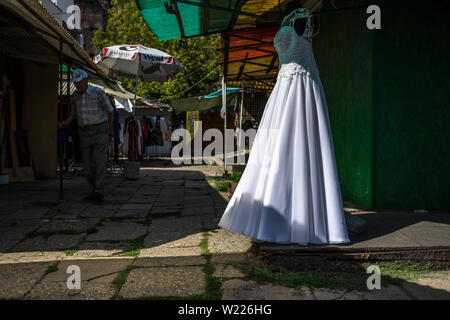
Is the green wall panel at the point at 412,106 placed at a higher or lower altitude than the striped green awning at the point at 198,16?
lower

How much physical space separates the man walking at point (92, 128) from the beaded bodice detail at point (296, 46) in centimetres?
343

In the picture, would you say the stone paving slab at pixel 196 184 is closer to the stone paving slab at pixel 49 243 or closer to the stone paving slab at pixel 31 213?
the stone paving slab at pixel 31 213

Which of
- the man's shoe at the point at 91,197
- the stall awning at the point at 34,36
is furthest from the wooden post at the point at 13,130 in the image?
the man's shoe at the point at 91,197

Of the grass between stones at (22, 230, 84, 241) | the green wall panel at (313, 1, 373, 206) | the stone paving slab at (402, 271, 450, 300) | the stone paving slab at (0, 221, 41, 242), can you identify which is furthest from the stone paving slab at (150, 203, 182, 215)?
the stone paving slab at (402, 271, 450, 300)

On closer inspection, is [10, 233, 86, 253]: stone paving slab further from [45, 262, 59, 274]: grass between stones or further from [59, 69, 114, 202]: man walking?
[59, 69, 114, 202]: man walking

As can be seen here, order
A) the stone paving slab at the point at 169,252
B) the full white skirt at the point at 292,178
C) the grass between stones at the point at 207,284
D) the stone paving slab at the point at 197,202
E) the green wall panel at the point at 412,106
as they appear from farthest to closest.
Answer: the stone paving slab at the point at 197,202, the green wall panel at the point at 412,106, the stone paving slab at the point at 169,252, the full white skirt at the point at 292,178, the grass between stones at the point at 207,284

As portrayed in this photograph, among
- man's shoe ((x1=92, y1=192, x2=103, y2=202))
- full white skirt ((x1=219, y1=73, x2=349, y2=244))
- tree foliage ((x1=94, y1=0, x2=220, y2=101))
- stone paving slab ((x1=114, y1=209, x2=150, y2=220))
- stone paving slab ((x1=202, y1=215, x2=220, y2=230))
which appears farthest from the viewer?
tree foliage ((x1=94, y1=0, x2=220, y2=101))

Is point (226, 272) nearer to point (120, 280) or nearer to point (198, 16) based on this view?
point (120, 280)

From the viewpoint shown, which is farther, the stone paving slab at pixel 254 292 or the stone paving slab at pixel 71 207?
the stone paving slab at pixel 71 207

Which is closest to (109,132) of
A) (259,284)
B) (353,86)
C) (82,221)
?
(82,221)

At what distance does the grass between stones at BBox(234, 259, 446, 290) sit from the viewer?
9.38 feet

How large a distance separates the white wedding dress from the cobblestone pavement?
16.5 inches

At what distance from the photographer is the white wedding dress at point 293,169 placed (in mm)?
3340

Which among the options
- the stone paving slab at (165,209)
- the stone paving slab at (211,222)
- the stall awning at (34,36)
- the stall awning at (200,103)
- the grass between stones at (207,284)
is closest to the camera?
the grass between stones at (207,284)
